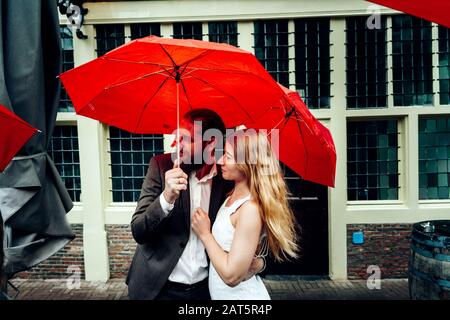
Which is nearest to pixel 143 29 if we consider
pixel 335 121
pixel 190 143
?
pixel 335 121

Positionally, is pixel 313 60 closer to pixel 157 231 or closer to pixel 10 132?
pixel 157 231

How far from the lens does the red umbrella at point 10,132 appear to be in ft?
6.25

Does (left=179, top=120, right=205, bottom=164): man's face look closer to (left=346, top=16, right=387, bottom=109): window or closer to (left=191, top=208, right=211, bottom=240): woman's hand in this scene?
(left=191, top=208, right=211, bottom=240): woman's hand

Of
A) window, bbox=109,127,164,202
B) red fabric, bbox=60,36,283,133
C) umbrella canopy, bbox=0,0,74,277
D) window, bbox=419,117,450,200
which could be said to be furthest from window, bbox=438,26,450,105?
umbrella canopy, bbox=0,0,74,277

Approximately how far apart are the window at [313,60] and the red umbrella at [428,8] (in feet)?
A: 13.0

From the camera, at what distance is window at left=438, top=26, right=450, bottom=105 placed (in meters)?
5.66

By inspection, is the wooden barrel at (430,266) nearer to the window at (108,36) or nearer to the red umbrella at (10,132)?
the red umbrella at (10,132)

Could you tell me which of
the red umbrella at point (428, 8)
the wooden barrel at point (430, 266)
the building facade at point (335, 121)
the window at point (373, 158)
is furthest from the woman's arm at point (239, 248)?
the window at point (373, 158)

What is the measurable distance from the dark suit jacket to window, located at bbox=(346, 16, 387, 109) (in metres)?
4.11

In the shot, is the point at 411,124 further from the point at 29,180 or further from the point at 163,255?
the point at 29,180

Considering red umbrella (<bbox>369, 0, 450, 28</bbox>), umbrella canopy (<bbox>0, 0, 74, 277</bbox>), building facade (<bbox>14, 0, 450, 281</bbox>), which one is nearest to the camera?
red umbrella (<bbox>369, 0, 450, 28</bbox>)

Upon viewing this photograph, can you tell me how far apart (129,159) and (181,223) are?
Result: 12.9ft

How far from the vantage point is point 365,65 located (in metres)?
5.68

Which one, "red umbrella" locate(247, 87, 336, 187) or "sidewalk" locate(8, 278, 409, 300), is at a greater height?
"red umbrella" locate(247, 87, 336, 187)
